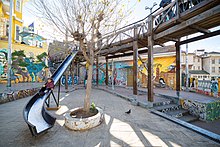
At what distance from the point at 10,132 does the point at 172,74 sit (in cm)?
1485

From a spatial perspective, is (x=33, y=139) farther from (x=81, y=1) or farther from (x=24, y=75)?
(x=24, y=75)

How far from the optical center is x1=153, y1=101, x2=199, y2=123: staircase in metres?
6.14

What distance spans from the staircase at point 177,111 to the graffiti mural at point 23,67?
570 inches

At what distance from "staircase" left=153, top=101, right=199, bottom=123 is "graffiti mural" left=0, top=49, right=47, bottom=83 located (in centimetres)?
1447

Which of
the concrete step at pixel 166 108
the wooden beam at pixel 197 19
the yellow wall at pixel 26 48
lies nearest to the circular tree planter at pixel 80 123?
the concrete step at pixel 166 108

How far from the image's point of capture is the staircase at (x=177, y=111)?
6145 millimetres

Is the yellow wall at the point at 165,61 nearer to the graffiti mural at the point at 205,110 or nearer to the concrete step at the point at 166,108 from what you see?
the graffiti mural at the point at 205,110

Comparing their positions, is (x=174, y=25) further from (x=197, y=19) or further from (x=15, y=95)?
(x=15, y=95)

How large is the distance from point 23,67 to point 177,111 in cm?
1648

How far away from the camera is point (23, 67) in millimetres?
13602

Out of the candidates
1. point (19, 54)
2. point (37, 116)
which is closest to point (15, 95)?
point (37, 116)

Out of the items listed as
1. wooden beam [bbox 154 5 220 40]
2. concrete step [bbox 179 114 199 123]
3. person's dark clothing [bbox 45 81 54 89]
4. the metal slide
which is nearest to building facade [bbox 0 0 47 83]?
person's dark clothing [bbox 45 81 54 89]

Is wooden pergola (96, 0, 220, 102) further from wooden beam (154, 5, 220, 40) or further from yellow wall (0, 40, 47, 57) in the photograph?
yellow wall (0, 40, 47, 57)

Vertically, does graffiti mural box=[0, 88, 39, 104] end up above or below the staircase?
above
